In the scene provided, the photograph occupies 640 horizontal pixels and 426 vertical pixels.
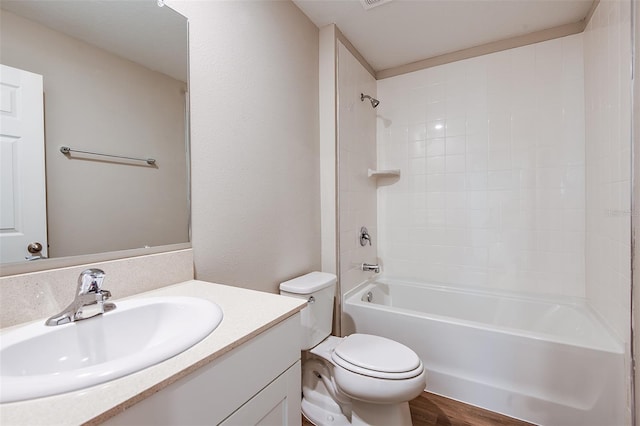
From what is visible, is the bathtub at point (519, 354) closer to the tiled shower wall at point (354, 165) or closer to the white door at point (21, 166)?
the tiled shower wall at point (354, 165)

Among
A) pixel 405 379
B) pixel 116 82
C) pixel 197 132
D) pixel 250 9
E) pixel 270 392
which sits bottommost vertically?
pixel 405 379

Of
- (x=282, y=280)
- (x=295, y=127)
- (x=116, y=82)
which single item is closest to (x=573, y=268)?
(x=282, y=280)

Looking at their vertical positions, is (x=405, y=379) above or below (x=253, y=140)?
below

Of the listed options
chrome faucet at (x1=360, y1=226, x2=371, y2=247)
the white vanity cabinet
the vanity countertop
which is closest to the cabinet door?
the white vanity cabinet

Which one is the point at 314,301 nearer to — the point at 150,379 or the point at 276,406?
the point at 276,406

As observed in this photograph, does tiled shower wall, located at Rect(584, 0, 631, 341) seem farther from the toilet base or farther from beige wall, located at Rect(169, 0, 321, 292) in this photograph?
beige wall, located at Rect(169, 0, 321, 292)

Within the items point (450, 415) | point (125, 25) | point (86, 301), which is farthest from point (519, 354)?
point (125, 25)

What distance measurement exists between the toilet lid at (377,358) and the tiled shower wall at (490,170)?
1.18 meters

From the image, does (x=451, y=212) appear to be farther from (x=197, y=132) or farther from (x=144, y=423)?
(x=144, y=423)

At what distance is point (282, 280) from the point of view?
1635mm

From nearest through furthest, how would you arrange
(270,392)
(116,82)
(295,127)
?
(270,392), (116,82), (295,127)

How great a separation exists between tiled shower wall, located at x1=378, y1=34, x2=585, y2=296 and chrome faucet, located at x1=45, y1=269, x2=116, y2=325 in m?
2.24

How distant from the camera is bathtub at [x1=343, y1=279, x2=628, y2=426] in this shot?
4.55 ft

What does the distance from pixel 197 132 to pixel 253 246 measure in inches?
22.9
